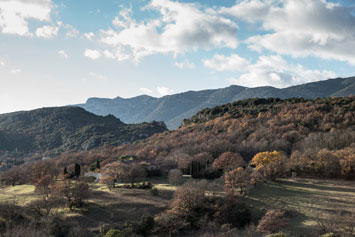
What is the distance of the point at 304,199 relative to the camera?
47.1 m

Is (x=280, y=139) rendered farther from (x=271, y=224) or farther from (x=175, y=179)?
(x=271, y=224)

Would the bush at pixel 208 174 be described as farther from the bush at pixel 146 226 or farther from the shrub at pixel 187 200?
the bush at pixel 146 226

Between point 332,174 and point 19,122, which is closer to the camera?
point 332,174

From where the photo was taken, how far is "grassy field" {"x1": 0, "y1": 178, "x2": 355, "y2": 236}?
1590 inches

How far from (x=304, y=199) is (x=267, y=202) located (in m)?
6.57

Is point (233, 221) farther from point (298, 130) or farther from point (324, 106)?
point (324, 106)

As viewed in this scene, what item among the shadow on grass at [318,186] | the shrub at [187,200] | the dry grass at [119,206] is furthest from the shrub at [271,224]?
the shadow on grass at [318,186]

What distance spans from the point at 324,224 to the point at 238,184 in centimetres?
1752

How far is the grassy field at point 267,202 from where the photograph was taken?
132 feet

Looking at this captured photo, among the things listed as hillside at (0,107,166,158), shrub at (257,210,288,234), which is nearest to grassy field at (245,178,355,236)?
shrub at (257,210,288,234)

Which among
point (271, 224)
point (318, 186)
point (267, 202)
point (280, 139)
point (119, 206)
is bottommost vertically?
point (119, 206)

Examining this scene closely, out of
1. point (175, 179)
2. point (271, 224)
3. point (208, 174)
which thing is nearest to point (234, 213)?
point (271, 224)

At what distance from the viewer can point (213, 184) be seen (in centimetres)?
5544

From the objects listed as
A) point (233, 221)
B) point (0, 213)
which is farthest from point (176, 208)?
point (0, 213)
